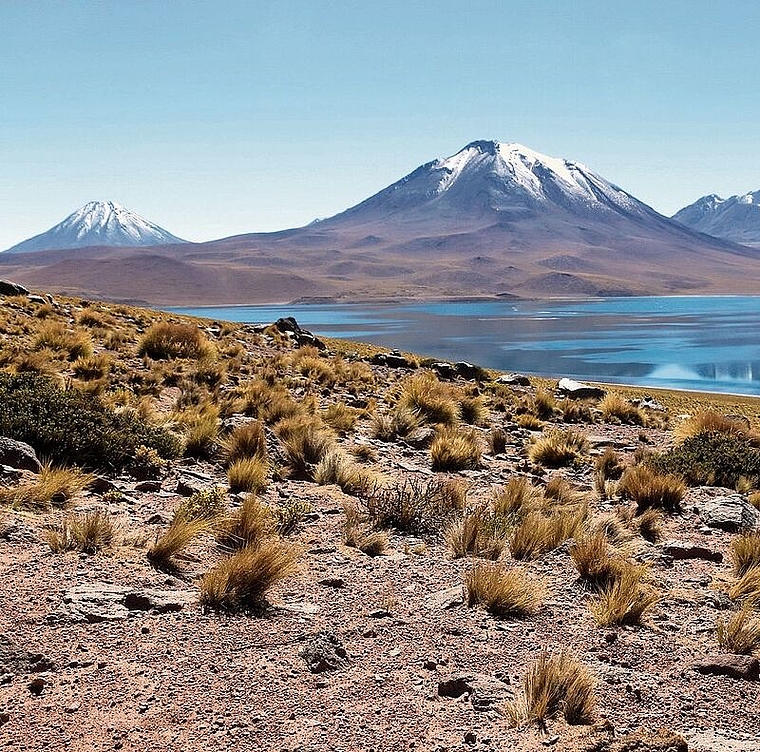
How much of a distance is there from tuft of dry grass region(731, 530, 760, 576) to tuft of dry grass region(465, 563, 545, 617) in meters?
2.00

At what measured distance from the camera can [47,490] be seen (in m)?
5.83

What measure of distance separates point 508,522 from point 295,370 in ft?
31.4

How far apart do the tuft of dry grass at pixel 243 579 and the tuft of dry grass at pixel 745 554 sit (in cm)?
366

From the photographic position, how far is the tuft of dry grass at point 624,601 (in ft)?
15.7

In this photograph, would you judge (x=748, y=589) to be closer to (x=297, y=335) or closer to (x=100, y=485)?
(x=100, y=485)

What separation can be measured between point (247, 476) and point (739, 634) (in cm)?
444

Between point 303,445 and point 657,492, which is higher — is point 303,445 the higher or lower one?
the higher one

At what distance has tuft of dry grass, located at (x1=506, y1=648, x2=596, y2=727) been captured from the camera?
11.8ft

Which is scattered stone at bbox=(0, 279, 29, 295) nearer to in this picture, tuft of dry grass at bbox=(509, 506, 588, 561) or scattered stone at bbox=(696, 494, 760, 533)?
tuft of dry grass at bbox=(509, 506, 588, 561)

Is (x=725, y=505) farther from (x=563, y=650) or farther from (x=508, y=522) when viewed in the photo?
(x=563, y=650)

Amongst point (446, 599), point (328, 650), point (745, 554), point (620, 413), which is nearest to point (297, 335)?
point (620, 413)

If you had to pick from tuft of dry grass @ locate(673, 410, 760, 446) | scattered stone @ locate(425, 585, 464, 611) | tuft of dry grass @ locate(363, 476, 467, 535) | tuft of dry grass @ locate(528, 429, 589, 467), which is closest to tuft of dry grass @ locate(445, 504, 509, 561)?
tuft of dry grass @ locate(363, 476, 467, 535)

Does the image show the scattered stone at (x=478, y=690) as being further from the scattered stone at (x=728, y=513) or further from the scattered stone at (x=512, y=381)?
the scattered stone at (x=512, y=381)

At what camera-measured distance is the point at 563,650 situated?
14.2 ft
